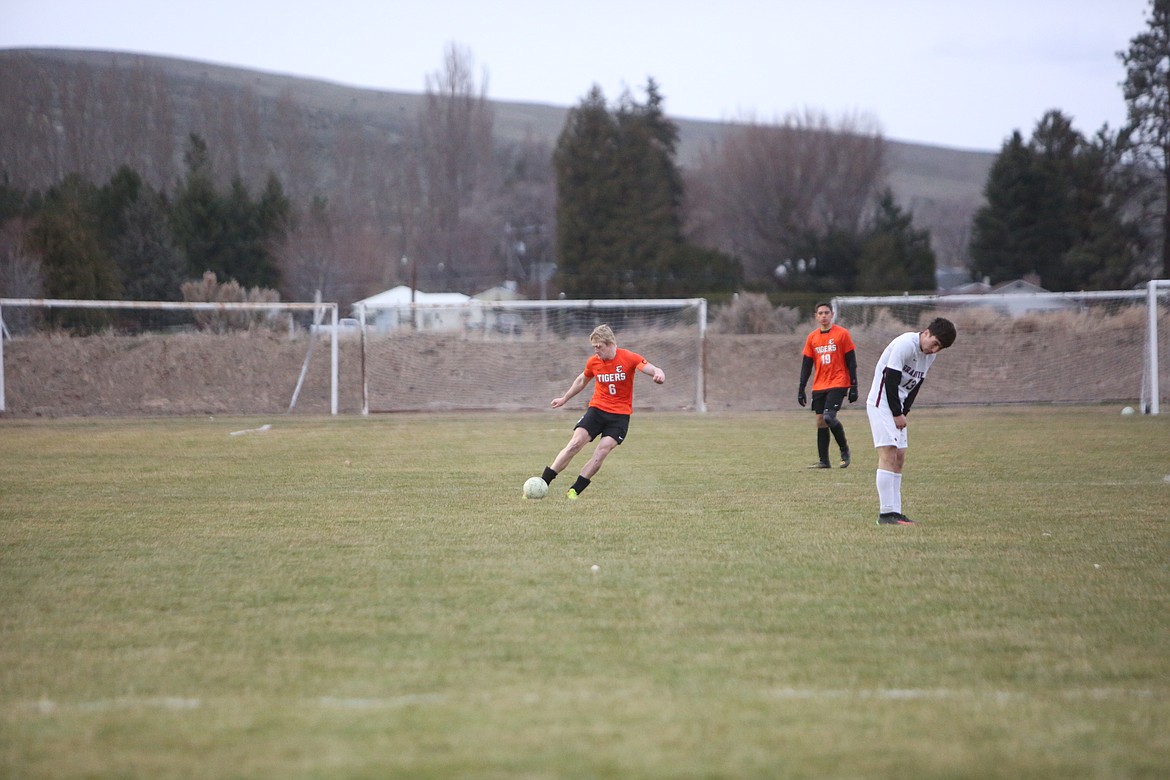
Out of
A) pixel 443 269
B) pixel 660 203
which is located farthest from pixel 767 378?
pixel 443 269

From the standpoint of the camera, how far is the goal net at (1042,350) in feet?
90.7

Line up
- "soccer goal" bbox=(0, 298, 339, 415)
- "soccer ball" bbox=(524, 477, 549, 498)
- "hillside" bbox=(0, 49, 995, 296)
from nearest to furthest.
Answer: "soccer ball" bbox=(524, 477, 549, 498) < "soccer goal" bbox=(0, 298, 339, 415) < "hillside" bbox=(0, 49, 995, 296)

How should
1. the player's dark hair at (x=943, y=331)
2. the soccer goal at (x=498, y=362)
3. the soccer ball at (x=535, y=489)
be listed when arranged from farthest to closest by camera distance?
the soccer goal at (x=498, y=362), the soccer ball at (x=535, y=489), the player's dark hair at (x=943, y=331)

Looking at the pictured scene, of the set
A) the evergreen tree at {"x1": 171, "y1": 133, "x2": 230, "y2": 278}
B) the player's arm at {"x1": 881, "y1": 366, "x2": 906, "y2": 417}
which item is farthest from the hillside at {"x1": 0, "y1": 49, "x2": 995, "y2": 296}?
the player's arm at {"x1": 881, "y1": 366, "x2": 906, "y2": 417}

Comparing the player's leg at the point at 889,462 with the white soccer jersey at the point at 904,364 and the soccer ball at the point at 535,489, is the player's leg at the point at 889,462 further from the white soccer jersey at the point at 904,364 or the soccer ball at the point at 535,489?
the soccer ball at the point at 535,489

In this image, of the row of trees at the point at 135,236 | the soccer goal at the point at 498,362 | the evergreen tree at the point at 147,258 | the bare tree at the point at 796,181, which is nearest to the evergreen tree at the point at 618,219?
the bare tree at the point at 796,181

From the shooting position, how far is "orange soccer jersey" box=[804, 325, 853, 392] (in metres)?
13.9

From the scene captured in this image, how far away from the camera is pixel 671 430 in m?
20.7

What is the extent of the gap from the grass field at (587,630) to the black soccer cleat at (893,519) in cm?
11

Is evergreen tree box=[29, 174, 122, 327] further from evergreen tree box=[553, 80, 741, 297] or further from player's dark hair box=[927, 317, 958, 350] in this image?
player's dark hair box=[927, 317, 958, 350]

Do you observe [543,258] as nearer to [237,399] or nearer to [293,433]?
[237,399]

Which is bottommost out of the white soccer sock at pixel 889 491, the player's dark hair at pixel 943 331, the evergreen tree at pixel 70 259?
the white soccer sock at pixel 889 491

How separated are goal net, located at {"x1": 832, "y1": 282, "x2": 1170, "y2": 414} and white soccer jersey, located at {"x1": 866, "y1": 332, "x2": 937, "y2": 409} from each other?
17285mm

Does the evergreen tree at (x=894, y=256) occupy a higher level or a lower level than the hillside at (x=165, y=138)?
lower
